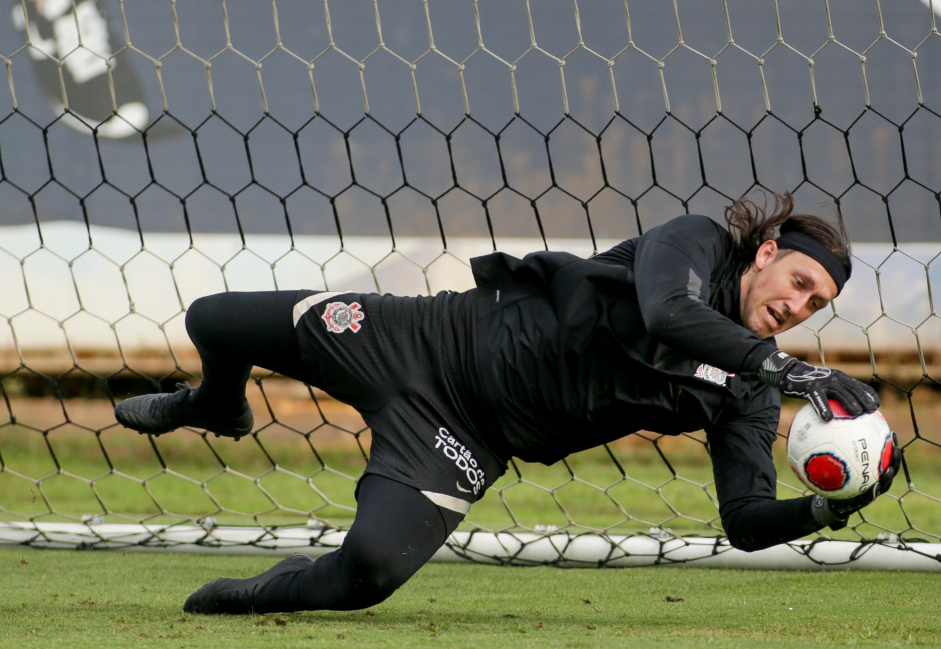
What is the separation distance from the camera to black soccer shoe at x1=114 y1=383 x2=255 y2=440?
225cm

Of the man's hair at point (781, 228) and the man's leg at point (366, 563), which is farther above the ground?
the man's hair at point (781, 228)

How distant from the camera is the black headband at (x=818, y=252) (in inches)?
73.0

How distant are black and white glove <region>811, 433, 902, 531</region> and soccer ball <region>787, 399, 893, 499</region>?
16mm

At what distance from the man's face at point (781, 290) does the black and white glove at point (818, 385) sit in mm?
215

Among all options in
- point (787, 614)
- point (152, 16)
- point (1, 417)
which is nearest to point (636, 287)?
point (787, 614)

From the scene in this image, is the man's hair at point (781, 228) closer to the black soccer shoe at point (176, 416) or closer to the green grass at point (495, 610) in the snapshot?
the green grass at point (495, 610)

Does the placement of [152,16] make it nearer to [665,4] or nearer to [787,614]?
[665,4]

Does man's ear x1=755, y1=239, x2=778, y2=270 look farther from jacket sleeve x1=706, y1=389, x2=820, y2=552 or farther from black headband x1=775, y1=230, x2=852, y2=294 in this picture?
jacket sleeve x1=706, y1=389, x2=820, y2=552

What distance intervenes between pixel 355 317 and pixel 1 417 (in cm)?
443

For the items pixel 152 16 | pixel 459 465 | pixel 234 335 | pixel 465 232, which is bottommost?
pixel 459 465

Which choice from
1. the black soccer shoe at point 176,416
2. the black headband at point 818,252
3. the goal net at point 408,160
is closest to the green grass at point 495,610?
the black soccer shoe at point 176,416

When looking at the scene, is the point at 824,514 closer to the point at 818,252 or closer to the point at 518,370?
the point at 818,252

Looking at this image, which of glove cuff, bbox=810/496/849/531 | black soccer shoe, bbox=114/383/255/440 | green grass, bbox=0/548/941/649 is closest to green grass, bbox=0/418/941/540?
green grass, bbox=0/548/941/649

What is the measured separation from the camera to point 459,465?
1939 millimetres
